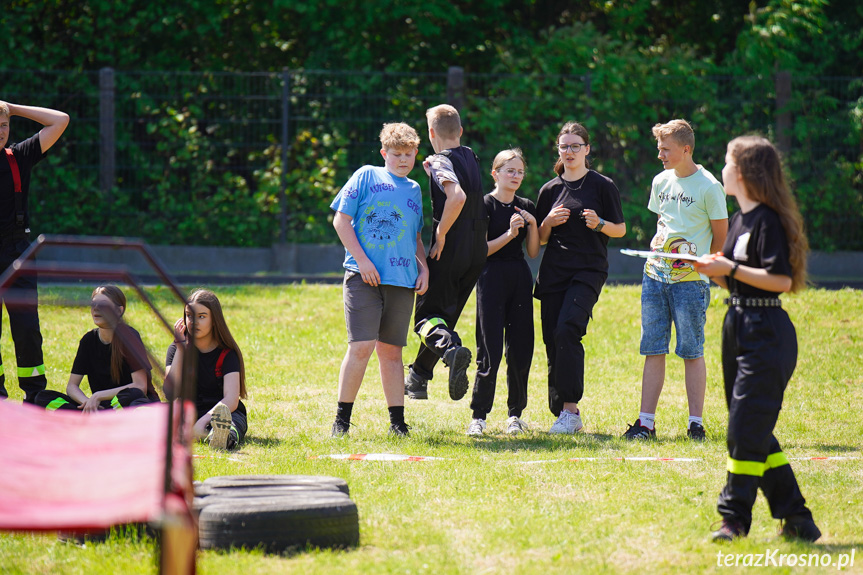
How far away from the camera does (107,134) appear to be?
13.5 meters

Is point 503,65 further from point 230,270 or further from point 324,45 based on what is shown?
point 230,270

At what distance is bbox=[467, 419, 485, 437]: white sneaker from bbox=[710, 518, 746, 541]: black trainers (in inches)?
91.6

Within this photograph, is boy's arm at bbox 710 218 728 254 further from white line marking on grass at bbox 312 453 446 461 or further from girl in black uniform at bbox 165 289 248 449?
girl in black uniform at bbox 165 289 248 449

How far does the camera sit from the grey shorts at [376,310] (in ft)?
18.8

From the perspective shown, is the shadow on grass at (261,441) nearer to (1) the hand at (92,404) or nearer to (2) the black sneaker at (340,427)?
(2) the black sneaker at (340,427)

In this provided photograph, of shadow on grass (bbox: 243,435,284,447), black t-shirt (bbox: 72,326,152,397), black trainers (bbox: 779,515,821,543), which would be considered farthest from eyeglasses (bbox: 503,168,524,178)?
black trainers (bbox: 779,515,821,543)

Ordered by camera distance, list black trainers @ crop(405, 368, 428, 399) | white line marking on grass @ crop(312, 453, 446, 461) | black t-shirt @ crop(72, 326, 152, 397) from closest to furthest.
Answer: white line marking on grass @ crop(312, 453, 446, 461)
black t-shirt @ crop(72, 326, 152, 397)
black trainers @ crop(405, 368, 428, 399)

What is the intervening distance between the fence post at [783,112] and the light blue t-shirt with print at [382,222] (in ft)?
30.8

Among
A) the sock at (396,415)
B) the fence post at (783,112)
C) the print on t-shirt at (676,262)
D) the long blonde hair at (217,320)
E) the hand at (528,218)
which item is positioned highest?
the fence post at (783,112)

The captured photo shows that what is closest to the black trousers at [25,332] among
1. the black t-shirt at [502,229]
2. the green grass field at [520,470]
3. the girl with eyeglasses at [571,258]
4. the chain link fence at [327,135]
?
the green grass field at [520,470]

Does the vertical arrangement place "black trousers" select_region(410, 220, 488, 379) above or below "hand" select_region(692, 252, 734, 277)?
below

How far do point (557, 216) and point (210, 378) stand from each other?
7.84 feet

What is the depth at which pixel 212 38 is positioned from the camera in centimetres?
1608

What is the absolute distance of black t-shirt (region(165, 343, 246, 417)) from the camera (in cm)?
577
